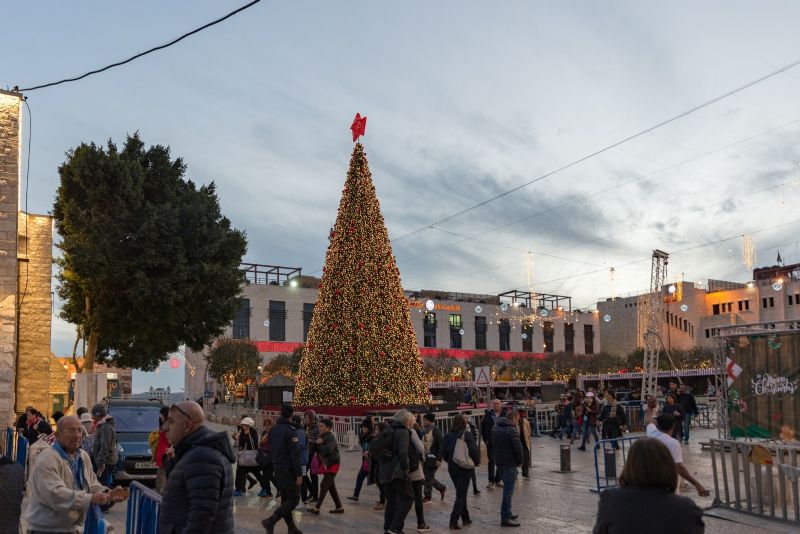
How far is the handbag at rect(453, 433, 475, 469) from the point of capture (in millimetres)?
10219

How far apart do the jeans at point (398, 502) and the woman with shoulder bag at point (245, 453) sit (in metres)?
4.36

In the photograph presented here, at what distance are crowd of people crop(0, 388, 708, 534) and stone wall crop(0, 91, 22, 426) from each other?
2138 mm

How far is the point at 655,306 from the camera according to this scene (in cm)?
3588

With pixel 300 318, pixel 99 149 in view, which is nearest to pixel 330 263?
pixel 99 149

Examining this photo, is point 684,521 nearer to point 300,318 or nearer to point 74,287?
point 74,287

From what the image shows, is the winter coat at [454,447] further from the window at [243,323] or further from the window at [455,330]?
the window at [455,330]

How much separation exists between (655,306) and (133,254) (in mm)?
24360

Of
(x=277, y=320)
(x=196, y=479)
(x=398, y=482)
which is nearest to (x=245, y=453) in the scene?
(x=398, y=482)

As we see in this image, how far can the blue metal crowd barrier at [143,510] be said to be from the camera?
5.57m

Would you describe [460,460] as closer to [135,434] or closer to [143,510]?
[143,510]

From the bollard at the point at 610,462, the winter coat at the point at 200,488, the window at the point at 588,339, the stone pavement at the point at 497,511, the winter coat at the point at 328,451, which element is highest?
the window at the point at 588,339

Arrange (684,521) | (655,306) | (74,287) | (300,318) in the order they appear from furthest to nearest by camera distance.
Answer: (300,318) < (655,306) < (74,287) < (684,521)

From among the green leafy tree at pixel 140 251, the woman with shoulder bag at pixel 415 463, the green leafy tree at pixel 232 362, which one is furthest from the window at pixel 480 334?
the woman with shoulder bag at pixel 415 463

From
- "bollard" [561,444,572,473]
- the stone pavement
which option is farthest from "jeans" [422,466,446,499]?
"bollard" [561,444,572,473]
